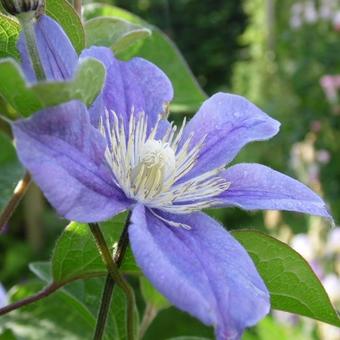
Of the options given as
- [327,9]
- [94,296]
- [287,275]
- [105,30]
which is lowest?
[327,9]

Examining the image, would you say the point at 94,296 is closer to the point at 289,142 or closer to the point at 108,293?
the point at 108,293

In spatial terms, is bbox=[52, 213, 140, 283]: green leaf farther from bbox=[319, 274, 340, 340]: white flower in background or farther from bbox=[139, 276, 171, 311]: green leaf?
bbox=[319, 274, 340, 340]: white flower in background

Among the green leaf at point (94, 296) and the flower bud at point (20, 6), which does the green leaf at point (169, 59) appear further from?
the flower bud at point (20, 6)

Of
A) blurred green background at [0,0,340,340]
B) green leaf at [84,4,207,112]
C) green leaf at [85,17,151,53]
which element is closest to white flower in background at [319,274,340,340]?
blurred green background at [0,0,340,340]

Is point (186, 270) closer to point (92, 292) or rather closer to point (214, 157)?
point (214, 157)

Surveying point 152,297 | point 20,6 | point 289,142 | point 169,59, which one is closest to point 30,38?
point 20,6
